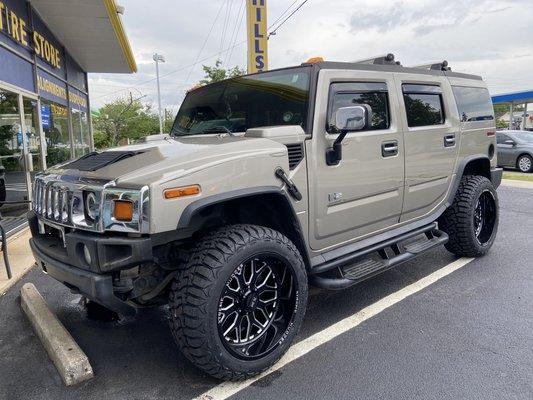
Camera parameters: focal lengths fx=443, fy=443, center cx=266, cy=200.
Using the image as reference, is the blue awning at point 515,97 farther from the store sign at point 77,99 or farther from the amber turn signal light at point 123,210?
the amber turn signal light at point 123,210

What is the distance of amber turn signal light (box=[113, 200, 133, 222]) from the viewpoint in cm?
232

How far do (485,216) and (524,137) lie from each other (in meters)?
11.3

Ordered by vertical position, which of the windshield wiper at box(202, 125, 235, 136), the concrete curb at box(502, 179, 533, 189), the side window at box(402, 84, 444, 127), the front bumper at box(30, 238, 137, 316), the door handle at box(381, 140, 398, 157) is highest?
the side window at box(402, 84, 444, 127)

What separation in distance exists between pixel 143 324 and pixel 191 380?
1.00 meters

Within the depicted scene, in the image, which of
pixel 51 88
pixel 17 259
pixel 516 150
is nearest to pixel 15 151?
pixel 51 88

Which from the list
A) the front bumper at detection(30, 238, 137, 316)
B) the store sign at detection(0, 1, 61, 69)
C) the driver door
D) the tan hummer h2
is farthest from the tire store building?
the driver door

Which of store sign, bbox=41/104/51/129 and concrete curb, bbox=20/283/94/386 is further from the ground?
store sign, bbox=41/104/51/129

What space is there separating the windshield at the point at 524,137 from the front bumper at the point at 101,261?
1503 centimetres

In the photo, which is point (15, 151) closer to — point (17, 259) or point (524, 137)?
point (17, 259)

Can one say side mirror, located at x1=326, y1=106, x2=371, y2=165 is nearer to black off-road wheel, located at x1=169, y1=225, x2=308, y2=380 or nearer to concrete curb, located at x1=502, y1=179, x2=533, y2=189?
black off-road wheel, located at x1=169, y1=225, x2=308, y2=380

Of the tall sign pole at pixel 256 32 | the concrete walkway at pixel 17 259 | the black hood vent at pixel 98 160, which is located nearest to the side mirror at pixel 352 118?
the black hood vent at pixel 98 160

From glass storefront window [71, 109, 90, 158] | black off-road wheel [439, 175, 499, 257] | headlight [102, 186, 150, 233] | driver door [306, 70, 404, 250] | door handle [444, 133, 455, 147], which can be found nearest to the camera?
headlight [102, 186, 150, 233]

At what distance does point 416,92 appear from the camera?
163 inches

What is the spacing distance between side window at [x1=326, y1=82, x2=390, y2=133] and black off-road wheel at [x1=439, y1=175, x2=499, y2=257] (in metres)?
1.50
